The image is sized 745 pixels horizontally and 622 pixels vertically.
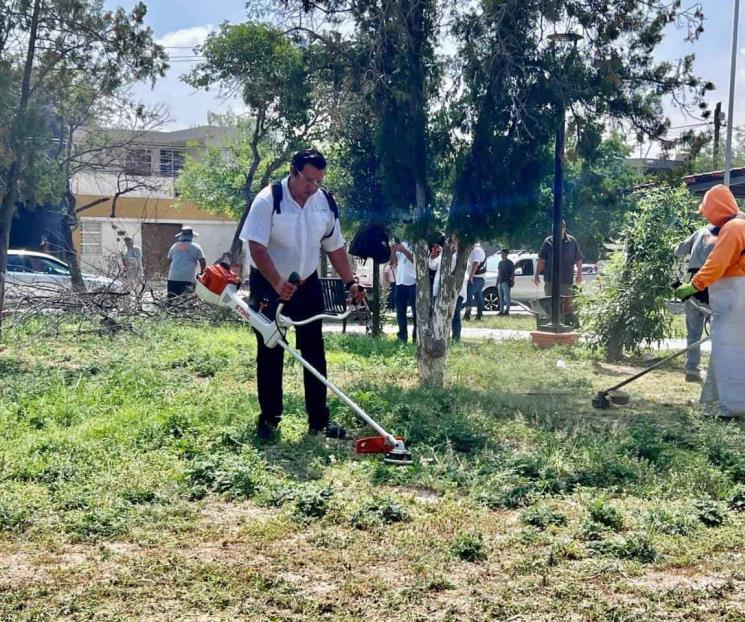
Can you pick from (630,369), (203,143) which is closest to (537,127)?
(630,369)

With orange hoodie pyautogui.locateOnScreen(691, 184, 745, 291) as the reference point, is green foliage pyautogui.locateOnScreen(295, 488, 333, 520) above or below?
below

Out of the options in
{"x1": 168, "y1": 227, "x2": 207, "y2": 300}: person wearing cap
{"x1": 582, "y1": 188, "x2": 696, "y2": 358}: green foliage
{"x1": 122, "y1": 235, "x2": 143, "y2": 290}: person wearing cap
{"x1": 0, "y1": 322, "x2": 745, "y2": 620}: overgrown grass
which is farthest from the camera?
{"x1": 168, "y1": 227, "x2": 207, "y2": 300}: person wearing cap

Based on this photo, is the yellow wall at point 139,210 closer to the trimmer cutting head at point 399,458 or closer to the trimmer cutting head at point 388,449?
the trimmer cutting head at point 388,449

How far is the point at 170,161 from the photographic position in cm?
3919

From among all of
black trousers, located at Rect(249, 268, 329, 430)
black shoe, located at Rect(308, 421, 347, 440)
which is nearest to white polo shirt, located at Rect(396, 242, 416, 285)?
black trousers, located at Rect(249, 268, 329, 430)

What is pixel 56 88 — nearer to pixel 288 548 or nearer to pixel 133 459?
pixel 133 459

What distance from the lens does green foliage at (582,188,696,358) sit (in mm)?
10836

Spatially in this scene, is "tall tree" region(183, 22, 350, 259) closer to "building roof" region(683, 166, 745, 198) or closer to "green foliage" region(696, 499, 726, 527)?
"green foliage" region(696, 499, 726, 527)

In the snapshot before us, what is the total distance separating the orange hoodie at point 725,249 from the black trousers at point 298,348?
3065 millimetres

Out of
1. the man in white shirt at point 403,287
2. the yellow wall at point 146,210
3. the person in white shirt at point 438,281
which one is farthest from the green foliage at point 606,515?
the yellow wall at point 146,210

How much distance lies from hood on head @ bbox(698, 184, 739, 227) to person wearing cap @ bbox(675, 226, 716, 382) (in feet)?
1.47

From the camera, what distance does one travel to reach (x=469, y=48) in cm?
754

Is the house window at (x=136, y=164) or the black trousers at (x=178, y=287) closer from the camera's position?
the black trousers at (x=178, y=287)

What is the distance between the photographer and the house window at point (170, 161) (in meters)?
38.7
